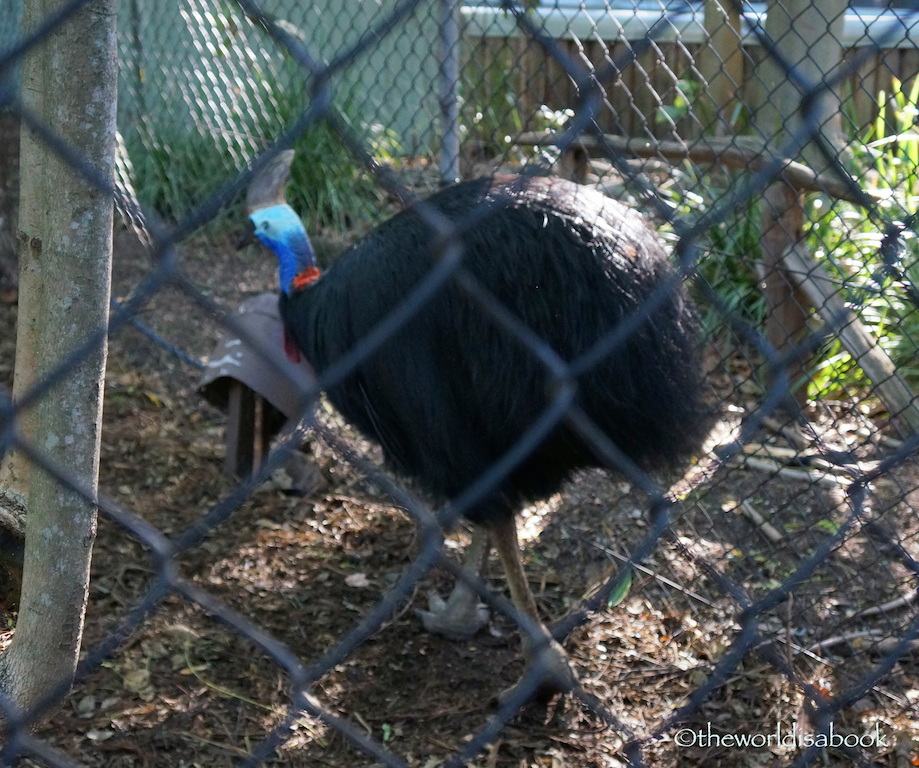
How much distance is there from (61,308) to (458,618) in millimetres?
1731

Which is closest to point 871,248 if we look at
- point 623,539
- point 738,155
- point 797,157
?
point 797,157

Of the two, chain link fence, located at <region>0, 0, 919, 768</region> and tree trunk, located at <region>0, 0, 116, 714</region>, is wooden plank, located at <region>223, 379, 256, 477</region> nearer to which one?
chain link fence, located at <region>0, 0, 919, 768</region>

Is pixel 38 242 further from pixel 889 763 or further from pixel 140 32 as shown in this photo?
pixel 140 32

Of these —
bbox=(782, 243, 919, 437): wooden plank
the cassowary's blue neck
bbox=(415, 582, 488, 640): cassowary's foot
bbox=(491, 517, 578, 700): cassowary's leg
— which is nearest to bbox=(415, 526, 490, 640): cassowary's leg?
bbox=(415, 582, 488, 640): cassowary's foot

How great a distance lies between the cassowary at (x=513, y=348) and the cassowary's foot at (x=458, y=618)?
1.09ft

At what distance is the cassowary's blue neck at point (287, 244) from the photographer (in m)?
3.11

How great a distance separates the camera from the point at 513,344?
2.31m

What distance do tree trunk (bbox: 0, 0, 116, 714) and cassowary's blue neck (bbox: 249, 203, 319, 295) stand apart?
1244mm

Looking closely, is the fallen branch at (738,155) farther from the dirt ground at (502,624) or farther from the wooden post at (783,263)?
the dirt ground at (502,624)

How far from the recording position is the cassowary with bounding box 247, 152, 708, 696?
7.58 feet

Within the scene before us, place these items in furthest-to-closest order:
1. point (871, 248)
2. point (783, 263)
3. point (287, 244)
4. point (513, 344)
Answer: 1. point (871, 248)
2. point (783, 263)
3. point (287, 244)
4. point (513, 344)

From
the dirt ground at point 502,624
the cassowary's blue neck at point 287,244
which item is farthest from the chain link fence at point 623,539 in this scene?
the cassowary's blue neck at point 287,244

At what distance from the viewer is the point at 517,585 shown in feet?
8.71

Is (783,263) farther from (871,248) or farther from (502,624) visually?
(502,624)
